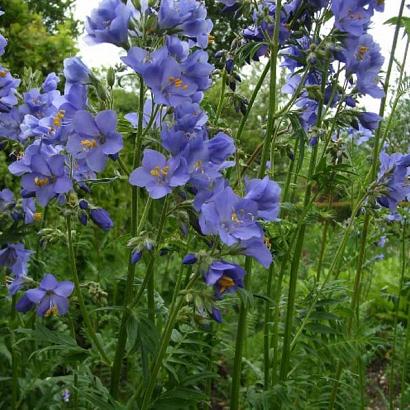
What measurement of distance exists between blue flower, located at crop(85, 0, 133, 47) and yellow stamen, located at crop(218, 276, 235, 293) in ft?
2.45

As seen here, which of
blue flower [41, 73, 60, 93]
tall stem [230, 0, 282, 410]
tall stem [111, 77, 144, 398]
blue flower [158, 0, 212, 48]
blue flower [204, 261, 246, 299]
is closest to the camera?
blue flower [204, 261, 246, 299]

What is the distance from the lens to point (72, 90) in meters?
1.80

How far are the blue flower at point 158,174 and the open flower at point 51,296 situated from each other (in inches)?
22.7

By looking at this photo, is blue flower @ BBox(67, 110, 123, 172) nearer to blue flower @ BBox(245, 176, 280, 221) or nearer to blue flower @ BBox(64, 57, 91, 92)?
blue flower @ BBox(64, 57, 91, 92)

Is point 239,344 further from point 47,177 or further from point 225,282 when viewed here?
point 47,177

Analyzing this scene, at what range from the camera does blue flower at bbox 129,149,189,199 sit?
164 cm

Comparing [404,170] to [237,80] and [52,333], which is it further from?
[52,333]

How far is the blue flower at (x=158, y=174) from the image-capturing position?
Answer: 164 centimetres

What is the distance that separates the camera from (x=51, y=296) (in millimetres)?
2066

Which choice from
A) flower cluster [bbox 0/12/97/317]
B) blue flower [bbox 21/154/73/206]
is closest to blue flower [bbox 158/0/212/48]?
flower cluster [bbox 0/12/97/317]

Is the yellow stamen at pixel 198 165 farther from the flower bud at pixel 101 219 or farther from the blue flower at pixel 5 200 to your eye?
the blue flower at pixel 5 200

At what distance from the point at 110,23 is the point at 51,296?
0.89 meters

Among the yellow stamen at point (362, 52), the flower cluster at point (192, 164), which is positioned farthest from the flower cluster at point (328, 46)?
the flower cluster at point (192, 164)

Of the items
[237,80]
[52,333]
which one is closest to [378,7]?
[237,80]
